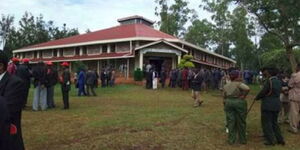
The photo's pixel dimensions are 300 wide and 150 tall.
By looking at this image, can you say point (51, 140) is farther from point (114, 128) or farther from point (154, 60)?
point (154, 60)

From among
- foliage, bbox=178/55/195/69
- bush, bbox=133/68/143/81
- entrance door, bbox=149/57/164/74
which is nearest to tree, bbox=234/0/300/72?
foliage, bbox=178/55/195/69

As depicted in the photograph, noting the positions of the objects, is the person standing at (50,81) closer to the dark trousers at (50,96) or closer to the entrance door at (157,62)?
the dark trousers at (50,96)

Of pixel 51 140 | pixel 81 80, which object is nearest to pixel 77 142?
pixel 51 140

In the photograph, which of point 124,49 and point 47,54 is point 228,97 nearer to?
point 124,49

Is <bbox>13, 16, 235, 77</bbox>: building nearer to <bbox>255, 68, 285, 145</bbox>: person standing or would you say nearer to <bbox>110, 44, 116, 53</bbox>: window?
<bbox>110, 44, 116, 53</bbox>: window

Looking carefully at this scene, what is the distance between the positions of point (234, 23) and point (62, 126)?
48.5 meters

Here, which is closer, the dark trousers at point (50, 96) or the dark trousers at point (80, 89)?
the dark trousers at point (50, 96)

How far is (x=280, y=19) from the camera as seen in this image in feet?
74.2

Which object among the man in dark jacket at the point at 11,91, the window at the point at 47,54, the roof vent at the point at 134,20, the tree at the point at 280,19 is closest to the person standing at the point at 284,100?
the man in dark jacket at the point at 11,91

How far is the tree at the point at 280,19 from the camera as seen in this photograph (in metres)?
20.6

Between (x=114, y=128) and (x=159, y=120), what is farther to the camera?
(x=159, y=120)

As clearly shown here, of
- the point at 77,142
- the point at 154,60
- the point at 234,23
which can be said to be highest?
the point at 234,23

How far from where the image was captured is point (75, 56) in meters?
41.1

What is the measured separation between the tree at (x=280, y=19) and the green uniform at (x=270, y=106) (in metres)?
11.4
